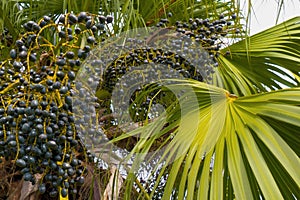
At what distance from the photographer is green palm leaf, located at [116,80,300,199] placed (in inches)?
36.8

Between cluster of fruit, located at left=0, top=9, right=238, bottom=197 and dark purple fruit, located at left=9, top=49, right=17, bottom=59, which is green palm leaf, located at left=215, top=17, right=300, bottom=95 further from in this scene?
dark purple fruit, located at left=9, top=49, right=17, bottom=59

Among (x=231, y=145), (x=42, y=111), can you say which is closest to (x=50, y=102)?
(x=42, y=111)

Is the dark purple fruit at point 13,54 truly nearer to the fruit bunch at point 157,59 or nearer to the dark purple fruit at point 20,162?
the dark purple fruit at point 20,162

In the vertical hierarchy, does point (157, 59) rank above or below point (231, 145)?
above

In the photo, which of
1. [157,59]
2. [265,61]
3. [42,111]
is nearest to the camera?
[42,111]

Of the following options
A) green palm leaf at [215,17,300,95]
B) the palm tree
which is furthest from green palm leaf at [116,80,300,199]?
green palm leaf at [215,17,300,95]

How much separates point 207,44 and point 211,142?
47 cm

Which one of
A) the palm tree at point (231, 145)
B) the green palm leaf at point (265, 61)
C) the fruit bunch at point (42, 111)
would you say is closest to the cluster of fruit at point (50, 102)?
the fruit bunch at point (42, 111)

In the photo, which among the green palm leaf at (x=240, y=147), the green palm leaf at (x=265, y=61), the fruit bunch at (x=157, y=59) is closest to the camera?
the green palm leaf at (x=240, y=147)

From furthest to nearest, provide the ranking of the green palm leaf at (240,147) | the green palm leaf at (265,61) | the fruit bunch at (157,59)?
the green palm leaf at (265,61), the fruit bunch at (157,59), the green palm leaf at (240,147)

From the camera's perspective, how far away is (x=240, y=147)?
104 cm

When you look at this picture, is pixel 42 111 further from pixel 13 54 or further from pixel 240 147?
pixel 240 147

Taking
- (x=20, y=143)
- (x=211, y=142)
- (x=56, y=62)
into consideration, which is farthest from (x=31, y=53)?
(x=211, y=142)

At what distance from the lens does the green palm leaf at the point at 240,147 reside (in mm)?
936
